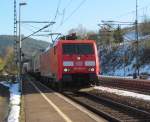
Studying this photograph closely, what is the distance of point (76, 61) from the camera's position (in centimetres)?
2819

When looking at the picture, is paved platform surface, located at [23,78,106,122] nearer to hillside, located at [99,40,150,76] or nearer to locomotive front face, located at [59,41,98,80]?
locomotive front face, located at [59,41,98,80]

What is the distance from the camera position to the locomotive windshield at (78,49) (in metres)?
28.5

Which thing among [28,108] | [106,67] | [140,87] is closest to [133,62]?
[106,67]

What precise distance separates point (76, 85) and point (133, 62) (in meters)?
47.8

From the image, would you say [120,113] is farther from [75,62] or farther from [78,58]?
[78,58]

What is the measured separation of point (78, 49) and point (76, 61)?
32.4 inches

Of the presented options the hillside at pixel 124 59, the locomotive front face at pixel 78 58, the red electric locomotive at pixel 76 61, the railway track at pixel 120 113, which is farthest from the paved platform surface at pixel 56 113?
the hillside at pixel 124 59

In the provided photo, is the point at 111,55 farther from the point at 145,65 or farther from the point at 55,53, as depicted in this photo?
the point at 55,53

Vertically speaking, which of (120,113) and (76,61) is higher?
(76,61)

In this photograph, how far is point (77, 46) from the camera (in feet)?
93.9

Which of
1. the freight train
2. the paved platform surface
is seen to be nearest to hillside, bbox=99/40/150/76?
the freight train

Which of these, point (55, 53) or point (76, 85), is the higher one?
point (55, 53)

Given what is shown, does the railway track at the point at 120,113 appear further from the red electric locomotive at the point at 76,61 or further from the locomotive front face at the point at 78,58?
the locomotive front face at the point at 78,58

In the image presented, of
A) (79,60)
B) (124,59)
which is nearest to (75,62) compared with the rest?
(79,60)
